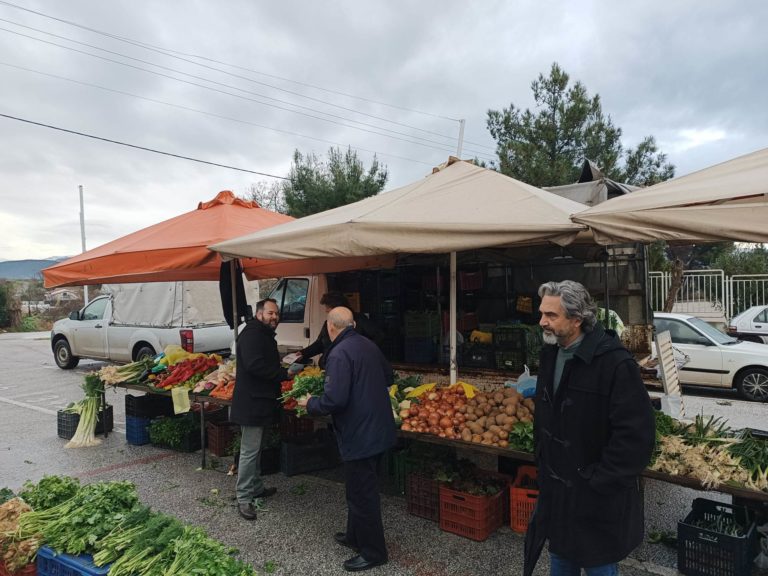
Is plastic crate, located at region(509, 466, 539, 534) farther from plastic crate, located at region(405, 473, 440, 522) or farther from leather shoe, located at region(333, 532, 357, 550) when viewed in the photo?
leather shoe, located at region(333, 532, 357, 550)

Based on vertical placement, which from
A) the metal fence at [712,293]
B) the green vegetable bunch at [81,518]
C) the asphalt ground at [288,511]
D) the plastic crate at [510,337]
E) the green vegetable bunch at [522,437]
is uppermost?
the metal fence at [712,293]

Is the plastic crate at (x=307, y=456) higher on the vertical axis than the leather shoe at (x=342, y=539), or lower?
higher

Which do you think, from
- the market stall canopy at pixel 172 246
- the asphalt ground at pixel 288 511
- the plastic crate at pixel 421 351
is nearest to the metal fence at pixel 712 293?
the asphalt ground at pixel 288 511

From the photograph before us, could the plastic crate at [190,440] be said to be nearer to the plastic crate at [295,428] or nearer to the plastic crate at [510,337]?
the plastic crate at [295,428]

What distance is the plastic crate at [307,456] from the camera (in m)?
5.53

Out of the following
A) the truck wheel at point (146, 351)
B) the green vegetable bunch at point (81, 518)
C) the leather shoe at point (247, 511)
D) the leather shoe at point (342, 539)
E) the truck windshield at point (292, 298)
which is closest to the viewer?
the green vegetable bunch at point (81, 518)

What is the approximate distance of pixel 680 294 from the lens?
15414 mm

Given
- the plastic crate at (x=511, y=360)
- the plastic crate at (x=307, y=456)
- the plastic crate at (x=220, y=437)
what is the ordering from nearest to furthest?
the plastic crate at (x=307, y=456), the plastic crate at (x=220, y=437), the plastic crate at (x=511, y=360)

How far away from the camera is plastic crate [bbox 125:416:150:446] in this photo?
22.7ft

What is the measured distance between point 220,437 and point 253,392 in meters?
2.02

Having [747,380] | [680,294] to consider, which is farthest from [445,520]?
[680,294]

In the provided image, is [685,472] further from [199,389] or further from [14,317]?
[14,317]

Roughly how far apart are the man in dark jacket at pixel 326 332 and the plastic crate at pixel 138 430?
2444 mm

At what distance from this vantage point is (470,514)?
13.4 ft
